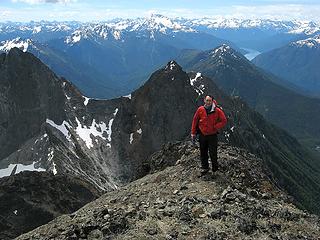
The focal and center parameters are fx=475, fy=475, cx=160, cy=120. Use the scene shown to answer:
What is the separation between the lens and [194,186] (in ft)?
89.5

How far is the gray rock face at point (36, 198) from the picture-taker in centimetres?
8744

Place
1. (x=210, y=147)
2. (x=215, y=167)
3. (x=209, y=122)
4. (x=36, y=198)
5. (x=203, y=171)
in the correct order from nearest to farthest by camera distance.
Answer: (x=209, y=122) < (x=210, y=147) < (x=203, y=171) < (x=215, y=167) < (x=36, y=198)

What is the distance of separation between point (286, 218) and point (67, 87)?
165 meters

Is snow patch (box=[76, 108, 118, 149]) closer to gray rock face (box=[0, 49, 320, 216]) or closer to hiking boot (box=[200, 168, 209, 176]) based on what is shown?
gray rock face (box=[0, 49, 320, 216])

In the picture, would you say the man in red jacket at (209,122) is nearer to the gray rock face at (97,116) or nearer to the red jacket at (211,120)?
the red jacket at (211,120)

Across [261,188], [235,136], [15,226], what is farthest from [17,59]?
[261,188]

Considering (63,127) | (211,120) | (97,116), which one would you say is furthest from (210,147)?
(97,116)

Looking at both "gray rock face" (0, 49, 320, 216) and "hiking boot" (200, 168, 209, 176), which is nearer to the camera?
"hiking boot" (200, 168, 209, 176)

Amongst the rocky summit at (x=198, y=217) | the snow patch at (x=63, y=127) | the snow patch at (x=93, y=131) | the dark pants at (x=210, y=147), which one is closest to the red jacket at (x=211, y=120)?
the dark pants at (x=210, y=147)

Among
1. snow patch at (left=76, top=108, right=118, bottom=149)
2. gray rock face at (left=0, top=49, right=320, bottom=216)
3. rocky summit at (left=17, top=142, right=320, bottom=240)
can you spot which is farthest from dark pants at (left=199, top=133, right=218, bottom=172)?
snow patch at (left=76, top=108, right=118, bottom=149)

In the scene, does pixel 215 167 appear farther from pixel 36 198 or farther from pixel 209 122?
pixel 36 198

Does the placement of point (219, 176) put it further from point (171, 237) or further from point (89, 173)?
point (89, 173)

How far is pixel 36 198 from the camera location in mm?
93375

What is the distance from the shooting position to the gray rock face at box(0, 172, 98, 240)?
87438mm
